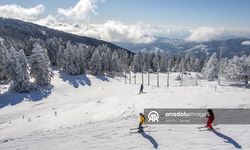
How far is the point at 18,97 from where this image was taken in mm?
67250

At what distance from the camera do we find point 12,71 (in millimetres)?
70562

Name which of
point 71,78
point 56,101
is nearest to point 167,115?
point 56,101

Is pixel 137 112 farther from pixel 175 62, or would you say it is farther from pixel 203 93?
pixel 175 62

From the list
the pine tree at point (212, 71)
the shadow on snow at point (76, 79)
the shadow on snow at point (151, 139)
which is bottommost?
the shadow on snow at point (151, 139)

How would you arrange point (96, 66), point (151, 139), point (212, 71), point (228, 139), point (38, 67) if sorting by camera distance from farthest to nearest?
point (212, 71) → point (96, 66) → point (38, 67) → point (151, 139) → point (228, 139)

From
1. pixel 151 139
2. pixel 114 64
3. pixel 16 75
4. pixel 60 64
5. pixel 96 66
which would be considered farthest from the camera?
pixel 114 64

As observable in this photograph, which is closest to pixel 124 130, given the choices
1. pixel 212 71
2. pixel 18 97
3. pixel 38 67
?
pixel 18 97

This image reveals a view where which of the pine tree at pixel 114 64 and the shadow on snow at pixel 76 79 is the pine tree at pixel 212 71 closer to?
the pine tree at pixel 114 64

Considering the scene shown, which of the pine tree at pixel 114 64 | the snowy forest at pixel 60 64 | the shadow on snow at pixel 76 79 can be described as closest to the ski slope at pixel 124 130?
the snowy forest at pixel 60 64

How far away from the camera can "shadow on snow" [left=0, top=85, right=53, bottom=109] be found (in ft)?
212

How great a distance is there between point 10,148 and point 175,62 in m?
160

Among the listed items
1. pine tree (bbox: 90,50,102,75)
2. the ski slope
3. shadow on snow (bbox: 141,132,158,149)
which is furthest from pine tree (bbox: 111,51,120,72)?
shadow on snow (bbox: 141,132,158,149)

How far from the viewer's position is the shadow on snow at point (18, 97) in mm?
64562

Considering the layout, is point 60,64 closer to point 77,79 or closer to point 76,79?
point 76,79
